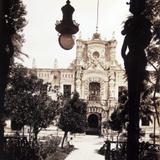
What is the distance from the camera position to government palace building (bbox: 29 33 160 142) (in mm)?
50812

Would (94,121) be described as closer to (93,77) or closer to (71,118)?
(93,77)

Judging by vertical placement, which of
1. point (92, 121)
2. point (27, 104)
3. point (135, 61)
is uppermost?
point (27, 104)

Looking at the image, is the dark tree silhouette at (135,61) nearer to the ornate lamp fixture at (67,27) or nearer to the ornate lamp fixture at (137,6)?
the ornate lamp fixture at (137,6)

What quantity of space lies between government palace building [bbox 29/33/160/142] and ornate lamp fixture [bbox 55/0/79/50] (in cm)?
4434

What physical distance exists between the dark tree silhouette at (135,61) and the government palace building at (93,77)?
45.5 m

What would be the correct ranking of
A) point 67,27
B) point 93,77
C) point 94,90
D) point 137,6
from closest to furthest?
point 137,6, point 67,27, point 93,77, point 94,90

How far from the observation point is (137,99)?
4574 mm

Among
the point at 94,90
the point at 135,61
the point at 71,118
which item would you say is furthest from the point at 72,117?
the point at 135,61

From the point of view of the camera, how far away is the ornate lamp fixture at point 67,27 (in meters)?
5.77

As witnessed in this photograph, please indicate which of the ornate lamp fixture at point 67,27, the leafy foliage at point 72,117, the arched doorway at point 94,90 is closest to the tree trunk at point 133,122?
the ornate lamp fixture at point 67,27

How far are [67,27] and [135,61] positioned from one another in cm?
146

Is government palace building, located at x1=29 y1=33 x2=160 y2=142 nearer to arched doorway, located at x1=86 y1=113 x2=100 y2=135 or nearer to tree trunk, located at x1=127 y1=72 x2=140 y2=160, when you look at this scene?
arched doorway, located at x1=86 y1=113 x2=100 y2=135

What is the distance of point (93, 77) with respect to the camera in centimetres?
5094

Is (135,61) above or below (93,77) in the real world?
below
